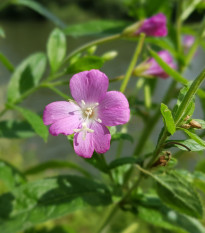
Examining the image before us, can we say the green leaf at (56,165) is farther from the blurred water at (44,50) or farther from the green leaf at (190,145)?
the green leaf at (190,145)

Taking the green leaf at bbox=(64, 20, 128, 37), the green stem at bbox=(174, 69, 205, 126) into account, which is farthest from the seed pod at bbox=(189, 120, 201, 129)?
→ the green leaf at bbox=(64, 20, 128, 37)

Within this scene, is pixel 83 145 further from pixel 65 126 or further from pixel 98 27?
pixel 98 27

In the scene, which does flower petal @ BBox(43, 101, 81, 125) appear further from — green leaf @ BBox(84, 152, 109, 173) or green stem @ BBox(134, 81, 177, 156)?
green stem @ BBox(134, 81, 177, 156)

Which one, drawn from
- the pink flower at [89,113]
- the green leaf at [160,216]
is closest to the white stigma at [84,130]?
the pink flower at [89,113]

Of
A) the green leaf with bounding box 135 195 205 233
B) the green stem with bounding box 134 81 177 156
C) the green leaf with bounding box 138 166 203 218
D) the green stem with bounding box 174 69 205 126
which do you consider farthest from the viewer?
the green stem with bounding box 134 81 177 156

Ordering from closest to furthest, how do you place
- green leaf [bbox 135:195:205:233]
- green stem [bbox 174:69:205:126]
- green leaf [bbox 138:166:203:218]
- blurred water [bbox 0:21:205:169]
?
green stem [bbox 174:69:205:126]
green leaf [bbox 138:166:203:218]
green leaf [bbox 135:195:205:233]
blurred water [bbox 0:21:205:169]

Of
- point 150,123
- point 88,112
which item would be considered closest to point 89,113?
point 88,112
